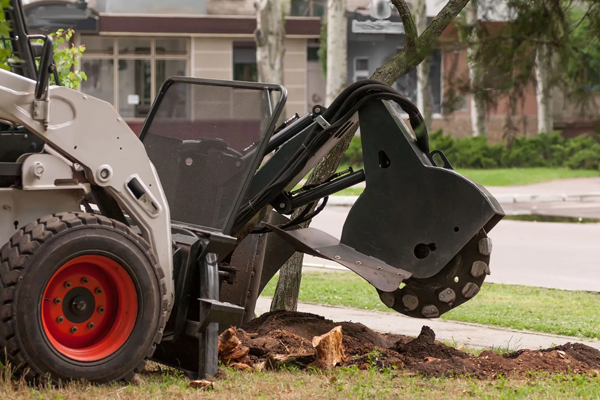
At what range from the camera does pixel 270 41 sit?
1143 inches

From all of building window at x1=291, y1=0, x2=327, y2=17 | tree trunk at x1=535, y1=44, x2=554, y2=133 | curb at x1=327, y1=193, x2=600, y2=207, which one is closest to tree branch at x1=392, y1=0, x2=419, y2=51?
tree trunk at x1=535, y1=44, x2=554, y2=133

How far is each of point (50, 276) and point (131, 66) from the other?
118 ft

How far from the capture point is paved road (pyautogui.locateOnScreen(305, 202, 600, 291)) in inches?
453

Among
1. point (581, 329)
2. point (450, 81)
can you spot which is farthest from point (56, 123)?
point (581, 329)

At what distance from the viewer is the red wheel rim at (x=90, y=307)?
488 cm

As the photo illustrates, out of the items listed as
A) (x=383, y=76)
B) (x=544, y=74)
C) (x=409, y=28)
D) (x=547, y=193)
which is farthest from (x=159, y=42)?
(x=544, y=74)

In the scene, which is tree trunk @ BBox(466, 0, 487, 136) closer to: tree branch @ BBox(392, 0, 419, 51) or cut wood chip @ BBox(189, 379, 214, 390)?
tree branch @ BBox(392, 0, 419, 51)

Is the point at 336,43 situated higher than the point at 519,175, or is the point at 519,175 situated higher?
the point at 336,43

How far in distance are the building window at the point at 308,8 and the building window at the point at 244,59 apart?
2241 millimetres

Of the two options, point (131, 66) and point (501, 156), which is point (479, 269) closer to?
point (501, 156)

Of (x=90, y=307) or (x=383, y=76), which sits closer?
(x=90, y=307)

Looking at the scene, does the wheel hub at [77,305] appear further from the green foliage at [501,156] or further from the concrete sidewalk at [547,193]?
the green foliage at [501,156]

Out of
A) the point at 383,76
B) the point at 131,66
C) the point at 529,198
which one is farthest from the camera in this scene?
the point at 131,66

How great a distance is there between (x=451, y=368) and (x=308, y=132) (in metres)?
1.68
